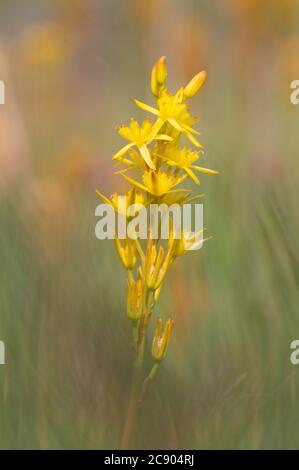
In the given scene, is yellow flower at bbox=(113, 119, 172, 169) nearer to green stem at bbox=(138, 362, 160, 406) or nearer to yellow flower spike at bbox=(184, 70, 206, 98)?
yellow flower spike at bbox=(184, 70, 206, 98)

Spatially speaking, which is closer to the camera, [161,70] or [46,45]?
[161,70]

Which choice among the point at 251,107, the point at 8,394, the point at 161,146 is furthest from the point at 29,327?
the point at 251,107

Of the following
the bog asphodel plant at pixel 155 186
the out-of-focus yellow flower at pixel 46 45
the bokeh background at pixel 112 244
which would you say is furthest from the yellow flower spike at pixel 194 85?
the out-of-focus yellow flower at pixel 46 45

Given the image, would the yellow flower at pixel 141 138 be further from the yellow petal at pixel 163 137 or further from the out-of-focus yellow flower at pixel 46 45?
the out-of-focus yellow flower at pixel 46 45

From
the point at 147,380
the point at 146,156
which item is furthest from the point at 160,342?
the point at 146,156

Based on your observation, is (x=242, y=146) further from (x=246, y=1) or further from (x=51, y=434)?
(x=51, y=434)

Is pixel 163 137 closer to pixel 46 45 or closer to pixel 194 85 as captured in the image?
pixel 194 85

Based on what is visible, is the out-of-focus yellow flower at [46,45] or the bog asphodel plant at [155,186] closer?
the bog asphodel plant at [155,186]
